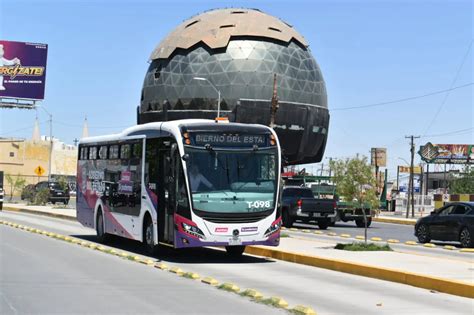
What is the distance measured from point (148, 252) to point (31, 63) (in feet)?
160

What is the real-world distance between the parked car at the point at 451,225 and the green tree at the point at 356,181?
16.9ft

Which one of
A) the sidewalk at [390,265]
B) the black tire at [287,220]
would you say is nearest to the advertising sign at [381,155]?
the black tire at [287,220]

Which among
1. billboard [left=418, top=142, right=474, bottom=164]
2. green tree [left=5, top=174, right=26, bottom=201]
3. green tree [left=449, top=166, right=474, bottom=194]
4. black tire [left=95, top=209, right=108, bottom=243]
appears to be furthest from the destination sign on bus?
billboard [left=418, top=142, right=474, bottom=164]

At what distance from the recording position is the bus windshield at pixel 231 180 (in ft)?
52.8

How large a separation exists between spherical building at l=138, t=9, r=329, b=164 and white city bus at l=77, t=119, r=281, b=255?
54178 millimetres

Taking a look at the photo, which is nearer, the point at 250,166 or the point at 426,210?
the point at 250,166

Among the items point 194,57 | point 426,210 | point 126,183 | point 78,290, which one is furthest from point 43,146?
point 78,290

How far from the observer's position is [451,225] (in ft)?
78.5

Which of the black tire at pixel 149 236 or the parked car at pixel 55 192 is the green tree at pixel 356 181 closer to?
the black tire at pixel 149 236

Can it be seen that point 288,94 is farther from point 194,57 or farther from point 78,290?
point 78,290

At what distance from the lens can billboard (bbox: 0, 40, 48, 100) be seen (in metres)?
64.1

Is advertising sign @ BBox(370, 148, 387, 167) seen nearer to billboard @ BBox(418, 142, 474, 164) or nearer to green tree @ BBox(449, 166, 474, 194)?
green tree @ BBox(449, 166, 474, 194)

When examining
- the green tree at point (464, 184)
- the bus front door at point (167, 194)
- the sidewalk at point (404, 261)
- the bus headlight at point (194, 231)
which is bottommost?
the sidewalk at point (404, 261)

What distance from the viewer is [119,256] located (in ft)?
58.7
